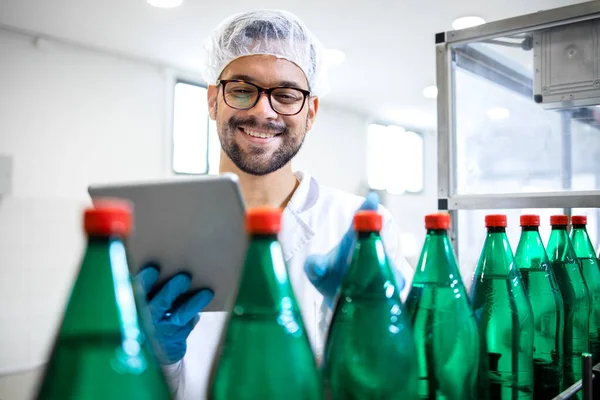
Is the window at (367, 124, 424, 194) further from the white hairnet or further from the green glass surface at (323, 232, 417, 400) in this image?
the green glass surface at (323, 232, 417, 400)

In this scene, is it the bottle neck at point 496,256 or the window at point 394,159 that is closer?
the bottle neck at point 496,256

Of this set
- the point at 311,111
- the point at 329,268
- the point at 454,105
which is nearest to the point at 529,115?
the point at 454,105

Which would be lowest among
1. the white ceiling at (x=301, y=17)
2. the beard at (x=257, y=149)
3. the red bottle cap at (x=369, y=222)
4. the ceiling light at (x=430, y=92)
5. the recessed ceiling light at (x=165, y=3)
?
the red bottle cap at (x=369, y=222)

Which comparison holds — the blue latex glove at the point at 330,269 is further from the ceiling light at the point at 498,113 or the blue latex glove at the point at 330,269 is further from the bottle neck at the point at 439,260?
the ceiling light at the point at 498,113

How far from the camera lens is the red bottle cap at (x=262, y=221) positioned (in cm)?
33

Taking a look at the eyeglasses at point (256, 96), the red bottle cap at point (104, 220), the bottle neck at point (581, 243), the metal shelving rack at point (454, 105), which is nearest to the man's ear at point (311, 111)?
the eyeglasses at point (256, 96)

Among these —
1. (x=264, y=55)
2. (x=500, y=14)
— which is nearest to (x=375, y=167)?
(x=500, y=14)

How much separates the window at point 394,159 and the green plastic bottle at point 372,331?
226 inches

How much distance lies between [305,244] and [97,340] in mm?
1048

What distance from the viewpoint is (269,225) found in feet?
1.09

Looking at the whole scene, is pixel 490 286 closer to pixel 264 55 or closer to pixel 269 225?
pixel 269 225

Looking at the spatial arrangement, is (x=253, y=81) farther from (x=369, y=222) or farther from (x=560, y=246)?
(x=369, y=222)

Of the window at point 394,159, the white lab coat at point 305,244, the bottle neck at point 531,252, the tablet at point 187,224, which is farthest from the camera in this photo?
the window at point 394,159

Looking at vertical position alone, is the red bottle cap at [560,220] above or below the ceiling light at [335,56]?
below
